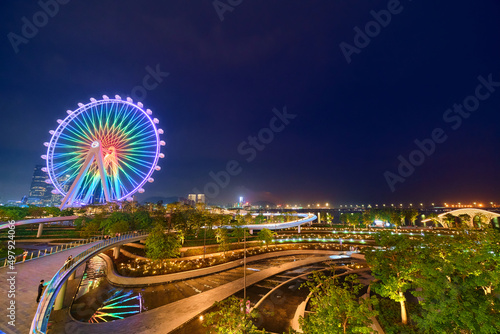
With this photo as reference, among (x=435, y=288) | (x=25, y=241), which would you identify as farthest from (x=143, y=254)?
(x=435, y=288)

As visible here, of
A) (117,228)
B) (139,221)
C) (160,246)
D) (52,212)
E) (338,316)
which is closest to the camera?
(338,316)

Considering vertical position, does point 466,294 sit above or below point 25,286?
above

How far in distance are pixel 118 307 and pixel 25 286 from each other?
891cm

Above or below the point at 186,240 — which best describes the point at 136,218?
above

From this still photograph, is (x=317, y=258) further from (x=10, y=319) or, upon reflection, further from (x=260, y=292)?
(x=10, y=319)

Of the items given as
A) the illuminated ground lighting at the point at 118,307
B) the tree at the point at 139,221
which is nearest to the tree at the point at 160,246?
the illuminated ground lighting at the point at 118,307

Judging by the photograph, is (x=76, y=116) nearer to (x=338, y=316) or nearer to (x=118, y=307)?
(x=118, y=307)

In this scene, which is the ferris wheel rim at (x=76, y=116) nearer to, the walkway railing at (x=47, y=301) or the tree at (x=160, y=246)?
the tree at (x=160, y=246)

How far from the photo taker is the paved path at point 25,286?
11.3 metres

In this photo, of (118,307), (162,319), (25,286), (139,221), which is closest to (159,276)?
(118,307)

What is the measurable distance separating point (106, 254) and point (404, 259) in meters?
47.9

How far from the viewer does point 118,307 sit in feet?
70.8

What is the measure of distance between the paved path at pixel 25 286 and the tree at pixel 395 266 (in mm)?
21525

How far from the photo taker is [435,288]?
12.0m
